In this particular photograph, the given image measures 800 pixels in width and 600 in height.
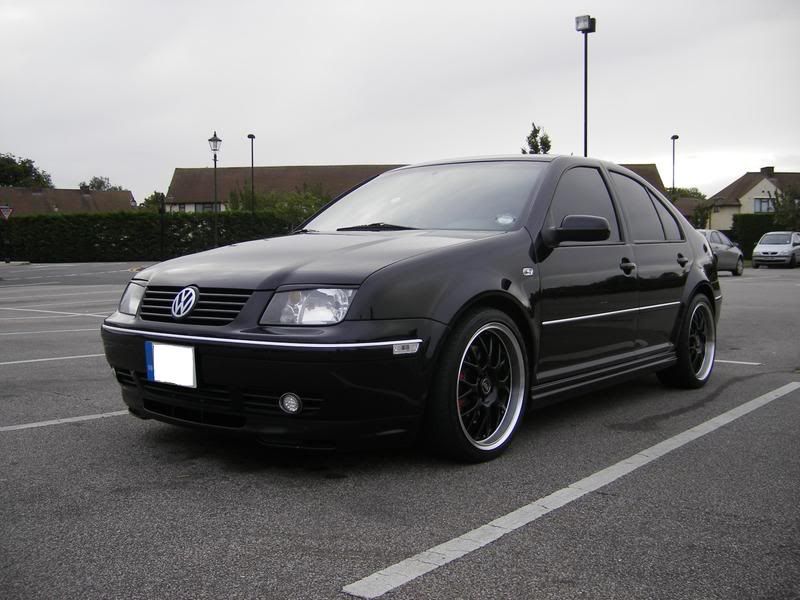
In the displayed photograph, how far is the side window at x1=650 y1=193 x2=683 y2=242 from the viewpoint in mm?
5838

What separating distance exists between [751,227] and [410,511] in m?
48.0

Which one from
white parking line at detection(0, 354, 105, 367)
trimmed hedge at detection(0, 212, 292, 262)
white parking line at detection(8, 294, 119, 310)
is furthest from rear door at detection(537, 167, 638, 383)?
trimmed hedge at detection(0, 212, 292, 262)

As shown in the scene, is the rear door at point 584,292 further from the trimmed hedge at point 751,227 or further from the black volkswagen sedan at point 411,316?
the trimmed hedge at point 751,227

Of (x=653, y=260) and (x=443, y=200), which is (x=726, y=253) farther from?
(x=443, y=200)

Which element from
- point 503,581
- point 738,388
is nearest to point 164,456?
point 503,581

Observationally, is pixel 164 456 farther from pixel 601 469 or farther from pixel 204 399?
pixel 601 469

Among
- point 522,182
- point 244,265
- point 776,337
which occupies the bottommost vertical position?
point 776,337

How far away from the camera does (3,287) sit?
813 inches

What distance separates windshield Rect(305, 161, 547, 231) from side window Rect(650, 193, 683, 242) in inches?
56.7

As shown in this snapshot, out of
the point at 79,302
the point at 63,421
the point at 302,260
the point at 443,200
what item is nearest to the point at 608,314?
the point at 443,200

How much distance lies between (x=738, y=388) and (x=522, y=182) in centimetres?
248

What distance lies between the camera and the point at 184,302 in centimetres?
378

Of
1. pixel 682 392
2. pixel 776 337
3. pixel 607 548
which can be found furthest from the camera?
pixel 776 337

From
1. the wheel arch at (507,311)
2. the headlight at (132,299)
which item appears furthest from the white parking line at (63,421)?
the wheel arch at (507,311)
